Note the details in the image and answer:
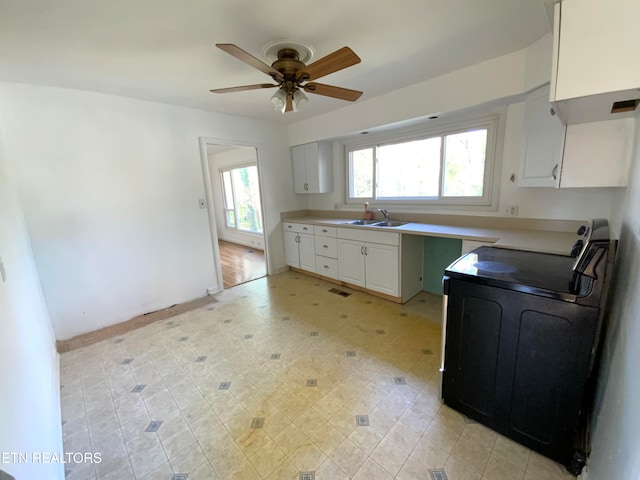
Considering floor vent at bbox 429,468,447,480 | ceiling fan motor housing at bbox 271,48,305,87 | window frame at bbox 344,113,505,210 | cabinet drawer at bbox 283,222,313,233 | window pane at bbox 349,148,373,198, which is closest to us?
floor vent at bbox 429,468,447,480

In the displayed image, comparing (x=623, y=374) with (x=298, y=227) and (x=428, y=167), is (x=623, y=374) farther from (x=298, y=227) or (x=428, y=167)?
(x=298, y=227)

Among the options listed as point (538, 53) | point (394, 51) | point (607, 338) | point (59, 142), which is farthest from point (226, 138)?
point (607, 338)

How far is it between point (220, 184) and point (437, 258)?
559 centimetres

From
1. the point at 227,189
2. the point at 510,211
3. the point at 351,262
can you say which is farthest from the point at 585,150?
the point at 227,189

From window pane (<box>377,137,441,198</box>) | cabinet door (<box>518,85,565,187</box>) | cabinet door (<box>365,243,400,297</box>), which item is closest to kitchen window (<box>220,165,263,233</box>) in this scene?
window pane (<box>377,137,441,198</box>)

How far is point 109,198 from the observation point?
2.77m

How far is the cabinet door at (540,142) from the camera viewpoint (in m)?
1.97

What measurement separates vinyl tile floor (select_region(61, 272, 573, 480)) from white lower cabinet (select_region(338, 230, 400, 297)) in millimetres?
408

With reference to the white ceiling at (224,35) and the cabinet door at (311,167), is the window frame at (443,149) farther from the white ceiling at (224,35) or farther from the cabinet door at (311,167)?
the white ceiling at (224,35)

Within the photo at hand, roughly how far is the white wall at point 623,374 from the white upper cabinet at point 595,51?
480 millimetres

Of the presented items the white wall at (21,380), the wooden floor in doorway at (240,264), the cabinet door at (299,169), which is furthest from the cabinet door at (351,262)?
the white wall at (21,380)

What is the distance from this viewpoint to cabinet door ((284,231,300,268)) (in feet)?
13.9

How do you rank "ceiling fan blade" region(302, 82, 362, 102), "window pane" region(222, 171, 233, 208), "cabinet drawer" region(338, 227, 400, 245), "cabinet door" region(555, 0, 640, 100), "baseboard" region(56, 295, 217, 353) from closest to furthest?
"cabinet door" region(555, 0, 640, 100) < "ceiling fan blade" region(302, 82, 362, 102) < "baseboard" region(56, 295, 217, 353) < "cabinet drawer" region(338, 227, 400, 245) < "window pane" region(222, 171, 233, 208)

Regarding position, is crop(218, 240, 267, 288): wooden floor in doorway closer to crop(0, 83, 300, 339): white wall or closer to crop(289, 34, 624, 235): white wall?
crop(0, 83, 300, 339): white wall
